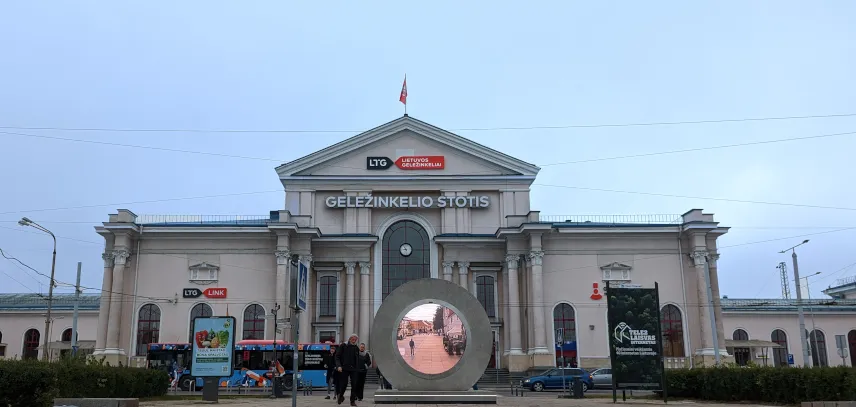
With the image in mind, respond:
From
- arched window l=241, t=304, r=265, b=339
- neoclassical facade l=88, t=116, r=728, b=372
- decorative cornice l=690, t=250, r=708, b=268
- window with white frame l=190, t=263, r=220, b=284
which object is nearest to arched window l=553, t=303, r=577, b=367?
neoclassical facade l=88, t=116, r=728, b=372

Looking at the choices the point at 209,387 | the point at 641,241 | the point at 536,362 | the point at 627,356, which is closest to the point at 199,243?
the point at 536,362

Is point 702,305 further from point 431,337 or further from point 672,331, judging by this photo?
point 431,337

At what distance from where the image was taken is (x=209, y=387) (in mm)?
23844

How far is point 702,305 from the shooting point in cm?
4706

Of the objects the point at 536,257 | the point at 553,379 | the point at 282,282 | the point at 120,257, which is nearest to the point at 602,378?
the point at 553,379

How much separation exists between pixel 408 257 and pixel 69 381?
29004 mm

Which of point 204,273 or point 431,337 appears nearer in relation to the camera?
point 431,337

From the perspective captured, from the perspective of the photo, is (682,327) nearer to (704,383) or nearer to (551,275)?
(551,275)

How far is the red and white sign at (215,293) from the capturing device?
47.3 meters

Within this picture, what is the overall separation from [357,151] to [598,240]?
55.8ft

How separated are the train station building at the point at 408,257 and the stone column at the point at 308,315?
0.44 ft

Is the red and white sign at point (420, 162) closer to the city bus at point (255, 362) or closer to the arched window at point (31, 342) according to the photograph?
the city bus at point (255, 362)

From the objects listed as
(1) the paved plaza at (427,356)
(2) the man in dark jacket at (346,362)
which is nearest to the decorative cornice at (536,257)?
(1) the paved plaza at (427,356)

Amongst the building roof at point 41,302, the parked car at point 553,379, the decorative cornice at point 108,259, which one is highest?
the decorative cornice at point 108,259
